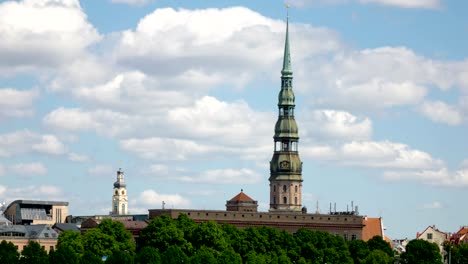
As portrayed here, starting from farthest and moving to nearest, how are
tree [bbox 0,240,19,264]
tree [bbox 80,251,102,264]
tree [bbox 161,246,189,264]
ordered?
tree [bbox 161,246,189,264], tree [bbox 0,240,19,264], tree [bbox 80,251,102,264]

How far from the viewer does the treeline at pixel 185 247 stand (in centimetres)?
15925

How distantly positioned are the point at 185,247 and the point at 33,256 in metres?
27.7

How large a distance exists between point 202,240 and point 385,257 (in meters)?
29.4

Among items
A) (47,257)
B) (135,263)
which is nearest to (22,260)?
(47,257)

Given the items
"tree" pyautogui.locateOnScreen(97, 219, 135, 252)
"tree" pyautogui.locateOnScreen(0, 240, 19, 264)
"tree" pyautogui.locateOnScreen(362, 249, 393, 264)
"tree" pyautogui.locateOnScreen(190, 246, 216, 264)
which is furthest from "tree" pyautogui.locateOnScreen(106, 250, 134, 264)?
"tree" pyautogui.locateOnScreen(362, 249, 393, 264)

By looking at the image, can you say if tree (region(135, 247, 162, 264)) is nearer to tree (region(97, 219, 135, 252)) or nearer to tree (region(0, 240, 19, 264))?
tree (region(0, 240, 19, 264))

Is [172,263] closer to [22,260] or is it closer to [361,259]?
[22,260]

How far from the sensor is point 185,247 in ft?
604

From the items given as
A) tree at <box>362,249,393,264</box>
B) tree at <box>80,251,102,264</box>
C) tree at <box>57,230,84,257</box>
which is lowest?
tree at <box>80,251,102,264</box>

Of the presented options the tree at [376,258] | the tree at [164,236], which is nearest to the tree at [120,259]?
the tree at [164,236]

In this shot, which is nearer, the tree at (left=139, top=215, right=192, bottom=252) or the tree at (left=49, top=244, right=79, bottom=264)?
the tree at (left=49, top=244, right=79, bottom=264)

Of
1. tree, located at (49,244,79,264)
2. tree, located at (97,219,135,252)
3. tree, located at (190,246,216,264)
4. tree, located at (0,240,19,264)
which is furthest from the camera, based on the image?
tree, located at (97,219,135,252)

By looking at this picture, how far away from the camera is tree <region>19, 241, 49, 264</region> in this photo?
158000 mm

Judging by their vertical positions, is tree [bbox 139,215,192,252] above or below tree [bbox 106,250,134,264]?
above
